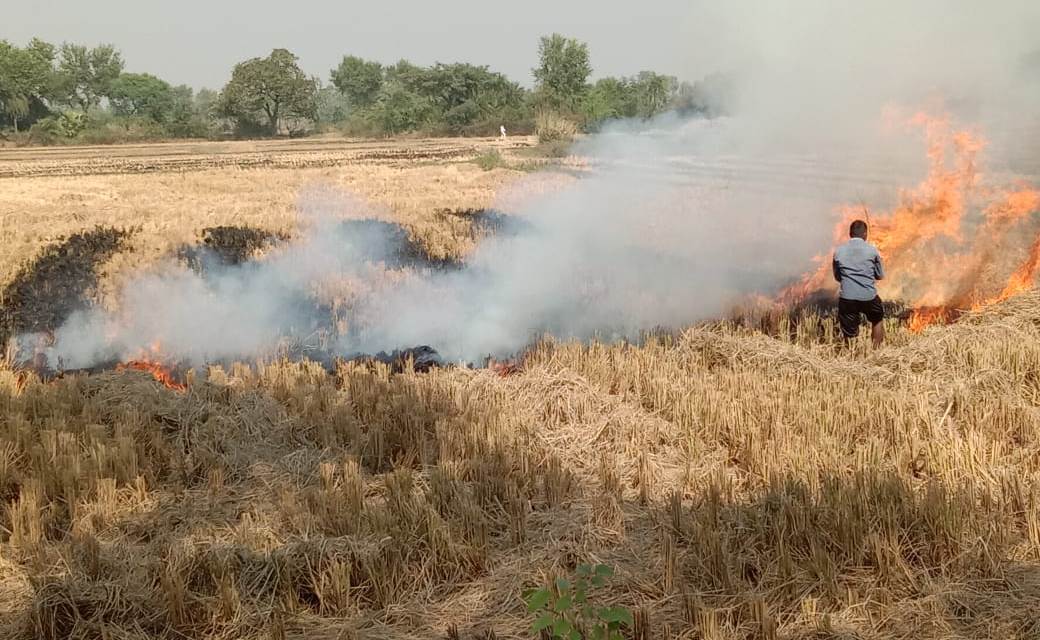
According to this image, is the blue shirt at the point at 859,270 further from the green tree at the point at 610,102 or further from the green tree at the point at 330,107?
the green tree at the point at 330,107

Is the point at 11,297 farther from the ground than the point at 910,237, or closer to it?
closer to it

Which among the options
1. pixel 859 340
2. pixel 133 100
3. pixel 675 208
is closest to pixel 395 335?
pixel 859 340

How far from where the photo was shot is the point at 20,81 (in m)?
62.8

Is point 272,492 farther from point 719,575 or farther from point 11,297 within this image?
point 11,297

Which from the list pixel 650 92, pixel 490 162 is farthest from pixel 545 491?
pixel 650 92

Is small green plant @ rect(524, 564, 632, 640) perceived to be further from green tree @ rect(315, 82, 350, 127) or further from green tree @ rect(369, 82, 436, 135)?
green tree @ rect(315, 82, 350, 127)

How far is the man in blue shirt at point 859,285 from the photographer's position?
6941mm

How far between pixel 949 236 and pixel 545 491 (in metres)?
6.92

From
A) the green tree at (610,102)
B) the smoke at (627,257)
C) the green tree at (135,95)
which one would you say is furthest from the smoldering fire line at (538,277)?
the green tree at (135,95)

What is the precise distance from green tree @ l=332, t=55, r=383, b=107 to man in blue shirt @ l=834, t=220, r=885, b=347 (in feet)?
323

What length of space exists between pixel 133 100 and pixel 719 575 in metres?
98.0

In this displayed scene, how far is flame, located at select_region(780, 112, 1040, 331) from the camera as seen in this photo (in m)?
8.24

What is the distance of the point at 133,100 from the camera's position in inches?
3381

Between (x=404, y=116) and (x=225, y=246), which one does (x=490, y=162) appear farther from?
(x=404, y=116)
